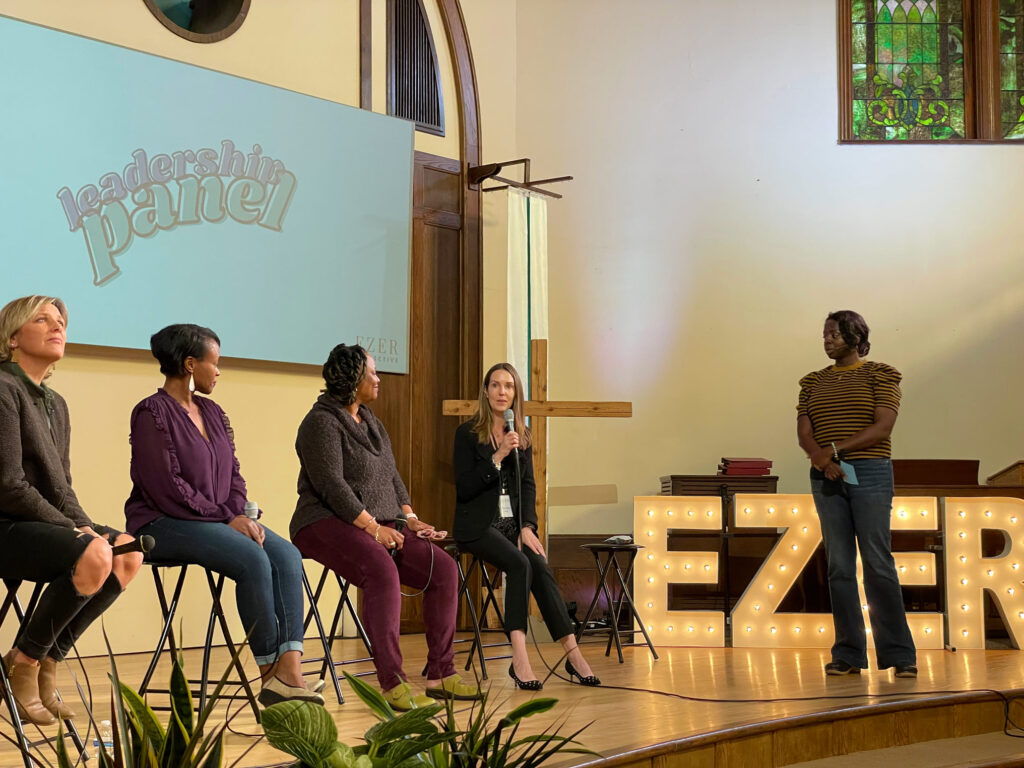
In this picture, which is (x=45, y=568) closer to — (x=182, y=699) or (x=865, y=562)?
(x=182, y=699)

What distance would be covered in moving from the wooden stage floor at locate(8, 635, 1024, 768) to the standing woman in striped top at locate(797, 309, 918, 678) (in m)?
0.14

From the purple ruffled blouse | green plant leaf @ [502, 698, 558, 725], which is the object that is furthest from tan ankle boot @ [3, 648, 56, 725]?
green plant leaf @ [502, 698, 558, 725]

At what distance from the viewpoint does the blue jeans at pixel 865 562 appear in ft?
14.9

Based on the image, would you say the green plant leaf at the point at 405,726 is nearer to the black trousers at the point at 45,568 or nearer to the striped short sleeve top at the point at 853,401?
the black trousers at the point at 45,568


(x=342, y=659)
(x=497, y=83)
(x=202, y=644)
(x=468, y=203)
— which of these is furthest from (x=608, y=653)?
(x=497, y=83)

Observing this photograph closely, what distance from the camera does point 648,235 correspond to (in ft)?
24.0

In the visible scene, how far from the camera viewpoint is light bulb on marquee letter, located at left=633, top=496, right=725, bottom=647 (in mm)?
5625

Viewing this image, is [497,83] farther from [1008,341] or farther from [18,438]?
[18,438]

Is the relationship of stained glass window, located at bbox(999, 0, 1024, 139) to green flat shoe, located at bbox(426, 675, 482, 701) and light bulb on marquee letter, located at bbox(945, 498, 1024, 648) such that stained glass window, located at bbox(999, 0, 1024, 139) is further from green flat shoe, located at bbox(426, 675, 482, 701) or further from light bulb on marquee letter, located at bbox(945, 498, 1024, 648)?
green flat shoe, located at bbox(426, 675, 482, 701)

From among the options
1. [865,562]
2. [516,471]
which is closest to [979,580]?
[865,562]

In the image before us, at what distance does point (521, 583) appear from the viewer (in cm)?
438

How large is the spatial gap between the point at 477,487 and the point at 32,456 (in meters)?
1.82

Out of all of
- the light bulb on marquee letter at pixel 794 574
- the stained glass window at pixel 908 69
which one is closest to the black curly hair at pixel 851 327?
the light bulb on marquee letter at pixel 794 574

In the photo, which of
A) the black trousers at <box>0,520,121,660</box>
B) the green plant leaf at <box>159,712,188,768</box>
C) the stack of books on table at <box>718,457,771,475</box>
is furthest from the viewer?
the stack of books on table at <box>718,457,771,475</box>
